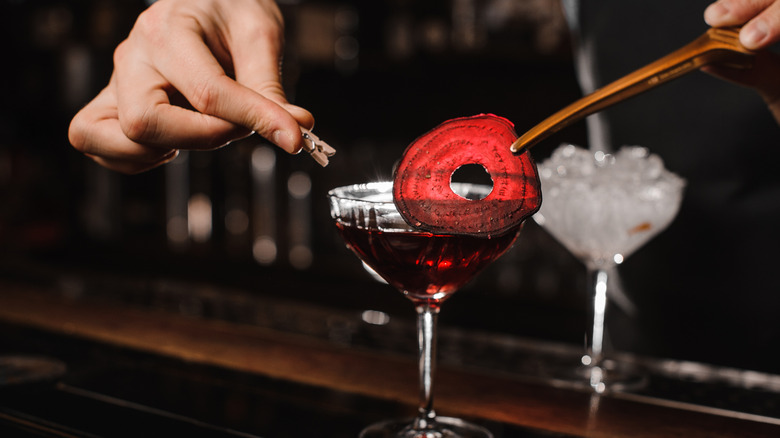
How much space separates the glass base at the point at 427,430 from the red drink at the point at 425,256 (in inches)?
4.8

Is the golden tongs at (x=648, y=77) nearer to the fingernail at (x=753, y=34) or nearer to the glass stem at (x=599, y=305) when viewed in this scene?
the fingernail at (x=753, y=34)

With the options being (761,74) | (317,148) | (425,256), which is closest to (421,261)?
(425,256)

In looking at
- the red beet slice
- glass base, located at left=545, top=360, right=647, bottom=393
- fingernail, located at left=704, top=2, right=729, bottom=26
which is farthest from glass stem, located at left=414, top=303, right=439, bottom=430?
fingernail, located at left=704, top=2, right=729, bottom=26

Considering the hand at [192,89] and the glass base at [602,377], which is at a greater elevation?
the hand at [192,89]

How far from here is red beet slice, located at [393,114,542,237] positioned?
24.0 inches

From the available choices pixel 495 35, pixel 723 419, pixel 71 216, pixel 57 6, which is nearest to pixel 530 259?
pixel 495 35

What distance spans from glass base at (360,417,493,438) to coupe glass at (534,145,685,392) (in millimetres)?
228

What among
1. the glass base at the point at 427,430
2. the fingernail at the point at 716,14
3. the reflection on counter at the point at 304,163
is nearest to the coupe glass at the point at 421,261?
the glass base at the point at 427,430

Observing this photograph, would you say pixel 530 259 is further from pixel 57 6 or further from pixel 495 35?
pixel 57 6

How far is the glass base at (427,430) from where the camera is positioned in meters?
0.67

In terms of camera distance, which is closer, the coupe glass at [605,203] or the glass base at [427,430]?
the glass base at [427,430]

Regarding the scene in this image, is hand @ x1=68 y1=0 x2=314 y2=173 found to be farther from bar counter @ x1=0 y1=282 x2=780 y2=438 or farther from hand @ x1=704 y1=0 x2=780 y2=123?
hand @ x1=704 y1=0 x2=780 y2=123

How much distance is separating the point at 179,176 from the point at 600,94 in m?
2.99

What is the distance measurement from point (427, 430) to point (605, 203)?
42 centimetres
